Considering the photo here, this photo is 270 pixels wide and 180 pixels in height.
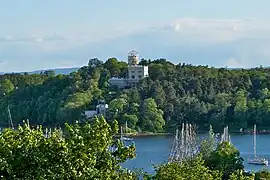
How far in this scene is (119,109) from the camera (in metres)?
44.3

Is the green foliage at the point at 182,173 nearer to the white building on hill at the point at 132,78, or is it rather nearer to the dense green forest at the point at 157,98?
the dense green forest at the point at 157,98

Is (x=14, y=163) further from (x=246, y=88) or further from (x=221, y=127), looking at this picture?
A: (x=246, y=88)

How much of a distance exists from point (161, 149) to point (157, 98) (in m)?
11.5

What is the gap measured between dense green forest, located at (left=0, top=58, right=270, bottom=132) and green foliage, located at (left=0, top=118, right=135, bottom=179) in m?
35.7

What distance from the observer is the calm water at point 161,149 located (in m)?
30.3

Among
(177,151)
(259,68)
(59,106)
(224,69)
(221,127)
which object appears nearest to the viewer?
(177,151)

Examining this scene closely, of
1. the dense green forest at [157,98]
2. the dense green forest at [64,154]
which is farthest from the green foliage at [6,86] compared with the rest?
the dense green forest at [64,154]

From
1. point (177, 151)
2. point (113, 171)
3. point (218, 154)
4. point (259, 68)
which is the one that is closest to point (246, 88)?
point (259, 68)

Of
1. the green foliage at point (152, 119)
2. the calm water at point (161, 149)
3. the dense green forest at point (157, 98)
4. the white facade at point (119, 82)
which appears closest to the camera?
the calm water at point (161, 149)

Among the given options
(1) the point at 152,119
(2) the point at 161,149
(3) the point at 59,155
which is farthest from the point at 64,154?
(1) the point at 152,119

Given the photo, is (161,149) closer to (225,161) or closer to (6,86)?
(225,161)

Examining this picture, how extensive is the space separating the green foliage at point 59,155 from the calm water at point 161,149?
20479 millimetres

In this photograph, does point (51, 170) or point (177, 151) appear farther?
point (177, 151)

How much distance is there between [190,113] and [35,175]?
38362 millimetres
